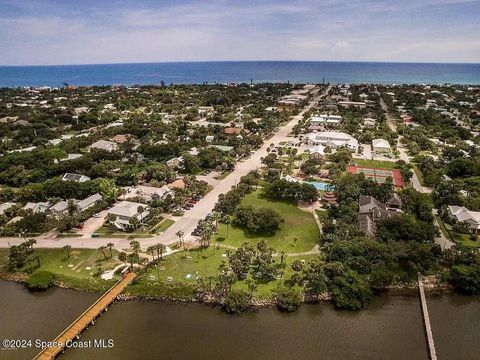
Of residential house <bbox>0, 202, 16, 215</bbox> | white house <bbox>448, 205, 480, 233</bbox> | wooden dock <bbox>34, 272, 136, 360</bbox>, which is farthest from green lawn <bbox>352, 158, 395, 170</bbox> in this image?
residential house <bbox>0, 202, 16, 215</bbox>

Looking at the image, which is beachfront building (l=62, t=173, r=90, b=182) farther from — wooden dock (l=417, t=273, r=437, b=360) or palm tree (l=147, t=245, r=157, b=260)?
wooden dock (l=417, t=273, r=437, b=360)

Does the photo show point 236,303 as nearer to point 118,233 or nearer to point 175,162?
point 118,233

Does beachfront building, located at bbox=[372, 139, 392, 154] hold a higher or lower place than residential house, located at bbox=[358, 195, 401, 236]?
higher

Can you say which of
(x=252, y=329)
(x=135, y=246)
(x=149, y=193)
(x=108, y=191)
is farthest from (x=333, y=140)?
(x=252, y=329)

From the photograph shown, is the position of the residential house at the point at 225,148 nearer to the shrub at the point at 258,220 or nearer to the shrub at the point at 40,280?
the shrub at the point at 258,220

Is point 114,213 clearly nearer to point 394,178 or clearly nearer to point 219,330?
point 219,330

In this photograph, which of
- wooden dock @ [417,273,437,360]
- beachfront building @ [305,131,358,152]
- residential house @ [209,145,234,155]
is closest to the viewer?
wooden dock @ [417,273,437,360]

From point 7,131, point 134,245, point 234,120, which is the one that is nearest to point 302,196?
point 134,245
